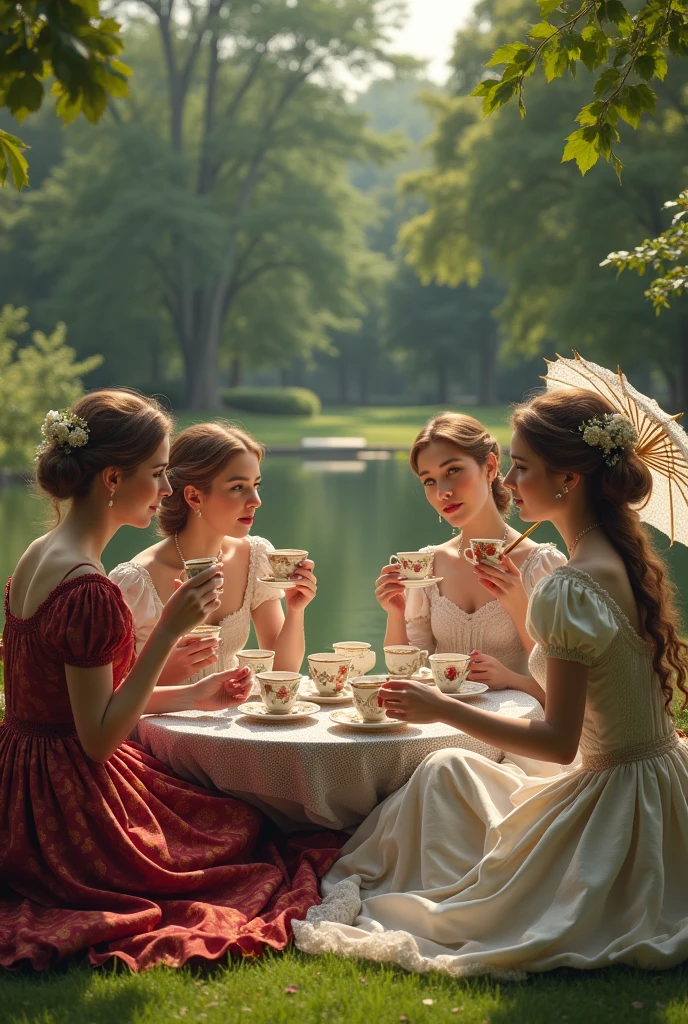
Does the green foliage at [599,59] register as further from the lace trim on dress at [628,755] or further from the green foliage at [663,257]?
the green foliage at [663,257]

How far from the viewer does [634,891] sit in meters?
3.32

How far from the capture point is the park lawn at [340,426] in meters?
34.2

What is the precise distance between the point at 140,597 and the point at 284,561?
0.58 meters

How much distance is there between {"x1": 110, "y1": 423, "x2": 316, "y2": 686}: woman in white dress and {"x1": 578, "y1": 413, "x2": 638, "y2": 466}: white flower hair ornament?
127 cm

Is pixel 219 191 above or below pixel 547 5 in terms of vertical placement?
above

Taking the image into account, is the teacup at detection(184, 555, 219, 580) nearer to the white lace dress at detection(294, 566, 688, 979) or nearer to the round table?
the round table

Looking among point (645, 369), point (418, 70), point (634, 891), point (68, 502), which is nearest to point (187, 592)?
point (68, 502)

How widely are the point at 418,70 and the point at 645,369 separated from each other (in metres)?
18.2

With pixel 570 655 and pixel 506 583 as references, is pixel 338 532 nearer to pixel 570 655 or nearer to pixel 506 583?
pixel 506 583

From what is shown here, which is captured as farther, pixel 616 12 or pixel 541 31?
pixel 541 31

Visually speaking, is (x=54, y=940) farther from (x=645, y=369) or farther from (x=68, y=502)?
(x=645, y=369)

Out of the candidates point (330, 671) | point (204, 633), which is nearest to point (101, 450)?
point (204, 633)

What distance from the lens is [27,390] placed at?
21500 millimetres

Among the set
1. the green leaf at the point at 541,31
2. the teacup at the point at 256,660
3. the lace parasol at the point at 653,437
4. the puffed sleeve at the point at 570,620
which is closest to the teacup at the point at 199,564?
the teacup at the point at 256,660
